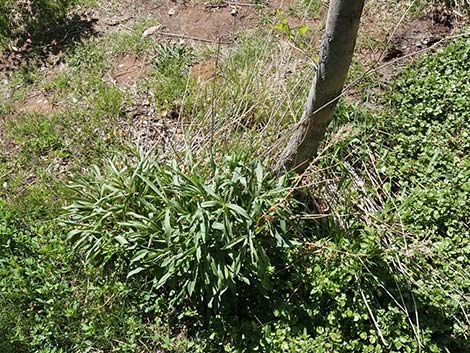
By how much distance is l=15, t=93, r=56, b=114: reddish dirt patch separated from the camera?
410cm

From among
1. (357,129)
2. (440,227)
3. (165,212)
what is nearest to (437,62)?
(357,129)

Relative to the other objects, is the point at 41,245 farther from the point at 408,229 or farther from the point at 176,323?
the point at 408,229

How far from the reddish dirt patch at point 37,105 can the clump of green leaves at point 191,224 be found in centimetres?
127

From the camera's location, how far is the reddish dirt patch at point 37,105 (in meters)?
4.10

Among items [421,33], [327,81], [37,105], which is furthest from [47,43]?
[421,33]

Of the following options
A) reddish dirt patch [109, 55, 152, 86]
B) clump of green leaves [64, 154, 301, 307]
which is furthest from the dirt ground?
clump of green leaves [64, 154, 301, 307]

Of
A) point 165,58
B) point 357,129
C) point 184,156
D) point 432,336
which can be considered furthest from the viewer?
point 165,58

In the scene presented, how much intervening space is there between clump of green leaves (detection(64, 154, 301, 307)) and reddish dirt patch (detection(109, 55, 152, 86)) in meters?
1.35

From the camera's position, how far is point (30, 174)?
3.73m

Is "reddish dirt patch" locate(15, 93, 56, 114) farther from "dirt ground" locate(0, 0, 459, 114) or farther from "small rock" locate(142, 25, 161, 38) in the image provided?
"small rock" locate(142, 25, 161, 38)

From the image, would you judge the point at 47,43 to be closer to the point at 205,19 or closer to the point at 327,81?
the point at 205,19

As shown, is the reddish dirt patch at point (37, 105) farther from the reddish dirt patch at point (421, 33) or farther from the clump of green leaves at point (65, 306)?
the reddish dirt patch at point (421, 33)

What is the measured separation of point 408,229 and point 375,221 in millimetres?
212

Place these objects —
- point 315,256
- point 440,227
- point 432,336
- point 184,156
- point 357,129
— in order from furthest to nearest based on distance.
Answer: point 357,129 → point 184,156 → point 440,227 → point 315,256 → point 432,336
